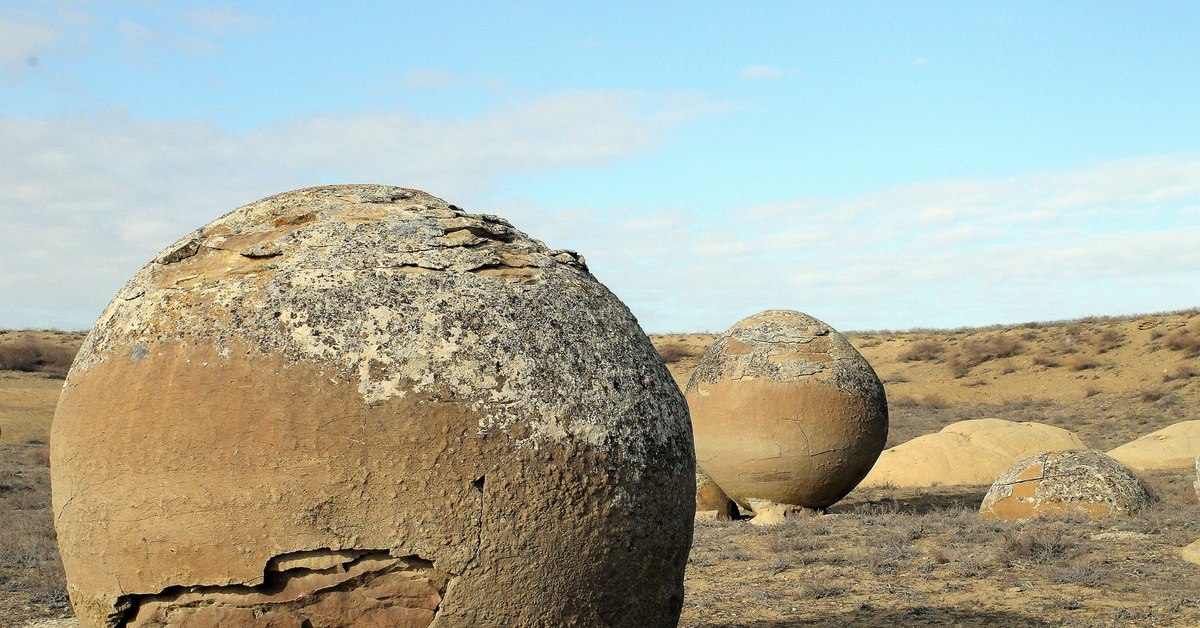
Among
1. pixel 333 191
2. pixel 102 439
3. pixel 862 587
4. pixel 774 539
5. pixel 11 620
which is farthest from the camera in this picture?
pixel 774 539

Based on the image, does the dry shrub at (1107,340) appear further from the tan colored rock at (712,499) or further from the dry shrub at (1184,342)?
the tan colored rock at (712,499)

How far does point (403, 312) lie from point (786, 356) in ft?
28.4

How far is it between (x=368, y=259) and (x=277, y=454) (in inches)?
30.1

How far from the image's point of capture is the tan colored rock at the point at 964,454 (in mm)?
16109

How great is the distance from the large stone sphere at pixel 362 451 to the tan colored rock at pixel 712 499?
28.7 ft

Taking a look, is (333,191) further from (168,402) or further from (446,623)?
(446,623)

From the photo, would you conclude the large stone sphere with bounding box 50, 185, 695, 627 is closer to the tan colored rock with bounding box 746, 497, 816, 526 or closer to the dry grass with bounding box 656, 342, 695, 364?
the tan colored rock with bounding box 746, 497, 816, 526

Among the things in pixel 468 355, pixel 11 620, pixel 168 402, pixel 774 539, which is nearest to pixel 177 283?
pixel 168 402

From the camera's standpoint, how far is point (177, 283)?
386cm

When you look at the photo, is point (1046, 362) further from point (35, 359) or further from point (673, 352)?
point (35, 359)

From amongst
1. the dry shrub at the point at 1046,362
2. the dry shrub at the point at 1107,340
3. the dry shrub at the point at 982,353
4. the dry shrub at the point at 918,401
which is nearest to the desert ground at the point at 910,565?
the dry shrub at the point at 918,401

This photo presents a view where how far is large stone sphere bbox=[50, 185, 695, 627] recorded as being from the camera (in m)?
3.42

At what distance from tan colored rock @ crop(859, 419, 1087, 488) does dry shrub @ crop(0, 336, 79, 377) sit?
81.5ft

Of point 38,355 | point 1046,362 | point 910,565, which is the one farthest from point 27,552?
point 1046,362
